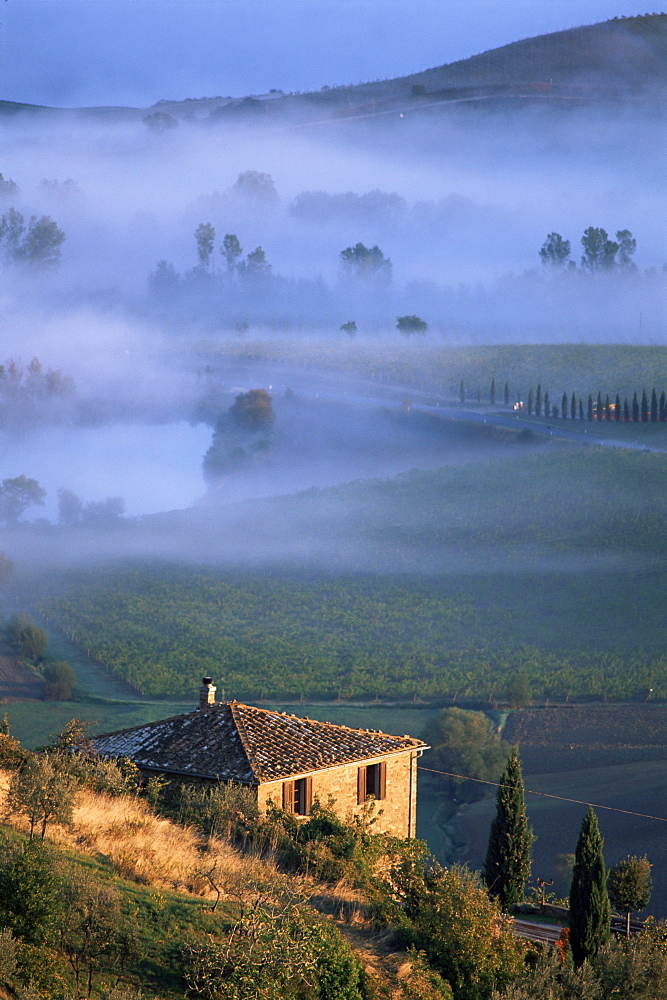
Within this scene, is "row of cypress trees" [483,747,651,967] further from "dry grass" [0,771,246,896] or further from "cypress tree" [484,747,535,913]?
"dry grass" [0,771,246,896]

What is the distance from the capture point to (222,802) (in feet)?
76.8

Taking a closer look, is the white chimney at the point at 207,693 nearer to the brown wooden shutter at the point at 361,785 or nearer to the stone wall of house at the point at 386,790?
the brown wooden shutter at the point at 361,785

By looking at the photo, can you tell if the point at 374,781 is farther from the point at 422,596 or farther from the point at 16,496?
the point at 16,496

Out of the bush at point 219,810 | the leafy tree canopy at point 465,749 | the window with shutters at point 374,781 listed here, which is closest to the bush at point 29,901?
the bush at point 219,810

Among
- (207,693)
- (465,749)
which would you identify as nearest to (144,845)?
(207,693)

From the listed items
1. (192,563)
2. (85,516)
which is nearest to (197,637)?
(192,563)

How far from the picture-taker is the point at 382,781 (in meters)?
28.5

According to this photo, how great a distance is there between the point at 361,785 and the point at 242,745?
322cm

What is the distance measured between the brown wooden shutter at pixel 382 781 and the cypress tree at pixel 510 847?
13.7ft

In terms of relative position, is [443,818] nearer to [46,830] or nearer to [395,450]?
[46,830]

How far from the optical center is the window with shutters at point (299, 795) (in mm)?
25909

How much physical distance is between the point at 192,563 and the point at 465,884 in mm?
105024

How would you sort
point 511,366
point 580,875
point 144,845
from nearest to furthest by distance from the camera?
point 144,845 → point 580,875 → point 511,366

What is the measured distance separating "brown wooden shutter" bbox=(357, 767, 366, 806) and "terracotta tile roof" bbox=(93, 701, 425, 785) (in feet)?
1.25
